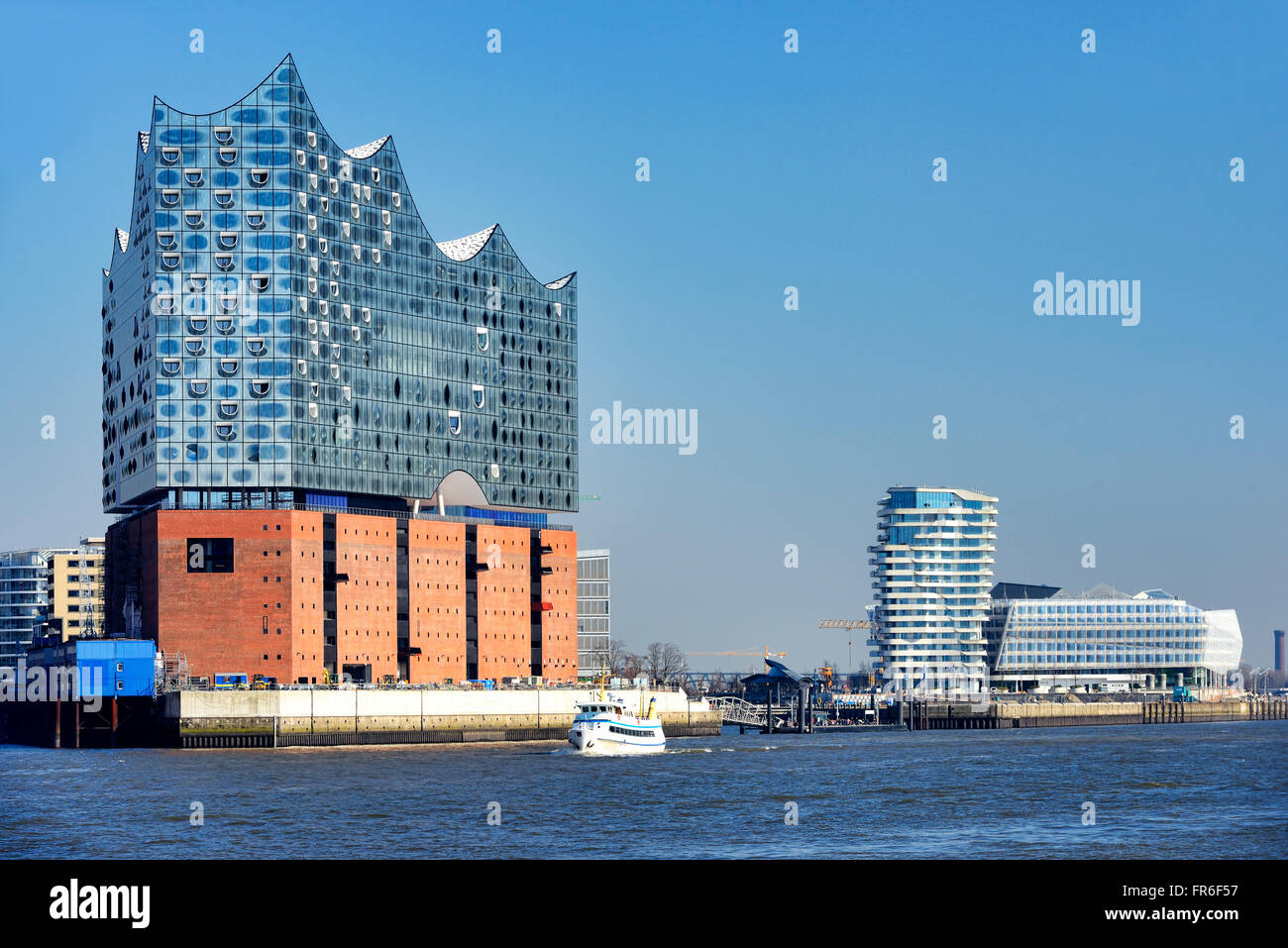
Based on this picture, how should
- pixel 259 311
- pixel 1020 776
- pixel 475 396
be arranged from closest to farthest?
pixel 1020 776 → pixel 259 311 → pixel 475 396

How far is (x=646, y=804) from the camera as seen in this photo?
260 feet

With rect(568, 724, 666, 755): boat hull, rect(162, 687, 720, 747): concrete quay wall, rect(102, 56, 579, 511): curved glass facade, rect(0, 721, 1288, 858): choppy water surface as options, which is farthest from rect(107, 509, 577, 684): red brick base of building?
rect(568, 724, 666, 755): boat hull

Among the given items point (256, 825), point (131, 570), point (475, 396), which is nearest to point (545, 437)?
point (475, 396)

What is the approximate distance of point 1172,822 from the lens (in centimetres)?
6888

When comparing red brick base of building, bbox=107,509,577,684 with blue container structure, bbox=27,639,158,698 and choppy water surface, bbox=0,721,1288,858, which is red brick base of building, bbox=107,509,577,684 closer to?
blue container structure, bbox=27,639,158,698

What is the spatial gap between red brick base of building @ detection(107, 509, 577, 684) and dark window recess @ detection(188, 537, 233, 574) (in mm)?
96

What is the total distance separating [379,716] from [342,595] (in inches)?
582

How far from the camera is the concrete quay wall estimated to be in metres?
143

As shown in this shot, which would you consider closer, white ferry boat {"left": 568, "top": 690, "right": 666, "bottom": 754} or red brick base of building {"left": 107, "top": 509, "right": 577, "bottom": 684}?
white ferry boat {"left": 568, "top": 690, "right": 666, "bottom": 754}

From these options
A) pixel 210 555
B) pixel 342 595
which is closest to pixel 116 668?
pixel 210 555

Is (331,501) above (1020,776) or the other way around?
above

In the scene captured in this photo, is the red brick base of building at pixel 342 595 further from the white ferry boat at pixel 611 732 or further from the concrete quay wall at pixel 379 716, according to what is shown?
the white ferry boat at pixel 611 732
